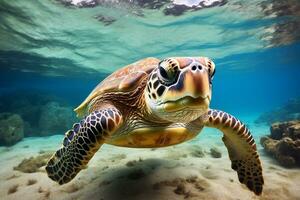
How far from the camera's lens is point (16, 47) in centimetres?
1767

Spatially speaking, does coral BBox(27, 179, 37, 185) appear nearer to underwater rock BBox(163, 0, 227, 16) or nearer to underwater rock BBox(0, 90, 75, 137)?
underwater rock BBox(163, 0, 227, 16)

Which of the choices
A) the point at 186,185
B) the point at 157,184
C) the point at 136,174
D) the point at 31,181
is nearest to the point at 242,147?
the point at 186,185

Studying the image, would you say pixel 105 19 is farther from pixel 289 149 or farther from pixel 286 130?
pixel 289 149

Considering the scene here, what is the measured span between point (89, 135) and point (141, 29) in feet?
45.1

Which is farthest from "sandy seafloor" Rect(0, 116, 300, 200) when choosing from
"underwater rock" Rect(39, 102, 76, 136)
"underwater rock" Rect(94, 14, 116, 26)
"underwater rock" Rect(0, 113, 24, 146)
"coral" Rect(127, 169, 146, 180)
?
"underwater rock" Rect(39, 102, 76, 136)

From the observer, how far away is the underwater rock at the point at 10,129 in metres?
13.6

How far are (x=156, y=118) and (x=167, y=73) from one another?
3.54ft

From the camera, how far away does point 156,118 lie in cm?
341

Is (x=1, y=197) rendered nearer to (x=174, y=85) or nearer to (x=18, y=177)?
(x=18, y=177)

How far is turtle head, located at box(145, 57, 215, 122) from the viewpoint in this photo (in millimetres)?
2279

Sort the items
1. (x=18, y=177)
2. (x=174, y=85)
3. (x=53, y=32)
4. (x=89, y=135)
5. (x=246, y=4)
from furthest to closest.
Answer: (x=53, y=32) → (x=246, y=4) → (x=18, y=177) → (x=89, y=135) → (x=174, y=85)

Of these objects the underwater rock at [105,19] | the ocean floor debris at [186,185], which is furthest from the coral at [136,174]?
the underwater rock at [105,19]

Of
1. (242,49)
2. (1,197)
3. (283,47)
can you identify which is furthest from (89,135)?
(283,47)

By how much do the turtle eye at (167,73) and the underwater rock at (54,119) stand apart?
61.6ft
